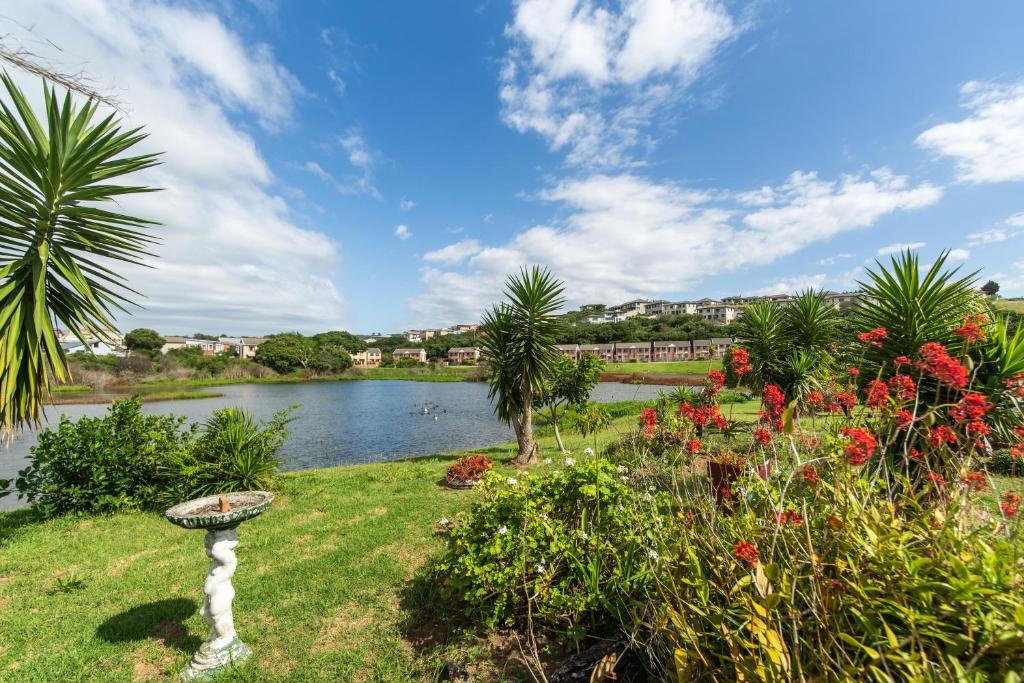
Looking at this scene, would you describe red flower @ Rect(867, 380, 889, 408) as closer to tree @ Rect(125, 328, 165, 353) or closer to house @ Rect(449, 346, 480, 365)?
tree @ Rect(125, 328, 165, 353)

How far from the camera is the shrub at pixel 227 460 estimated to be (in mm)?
7004

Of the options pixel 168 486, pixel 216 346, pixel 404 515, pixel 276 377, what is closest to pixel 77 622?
pixel 404 515

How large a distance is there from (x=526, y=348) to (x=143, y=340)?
8411 centimetres

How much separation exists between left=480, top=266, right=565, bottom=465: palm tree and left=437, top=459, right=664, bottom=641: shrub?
6.66m

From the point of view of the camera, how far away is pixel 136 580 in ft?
14.5

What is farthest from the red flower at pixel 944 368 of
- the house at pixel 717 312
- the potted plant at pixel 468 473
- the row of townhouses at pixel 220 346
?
the row of townhouses at pixel 220 346

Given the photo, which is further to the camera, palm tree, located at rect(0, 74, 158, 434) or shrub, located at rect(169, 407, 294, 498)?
shrub, located at rect(169, 407, 294, 498)

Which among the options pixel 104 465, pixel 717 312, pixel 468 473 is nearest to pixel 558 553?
pixel 468 473

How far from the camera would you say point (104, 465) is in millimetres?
6648

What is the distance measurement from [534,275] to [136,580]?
853 cm

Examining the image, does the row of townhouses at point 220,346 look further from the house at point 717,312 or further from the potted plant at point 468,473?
the house at point 717,312

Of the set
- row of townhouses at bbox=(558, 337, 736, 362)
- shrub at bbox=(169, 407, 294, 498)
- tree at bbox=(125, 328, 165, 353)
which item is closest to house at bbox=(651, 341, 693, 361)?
row of townhouses at bbox=(558, 337, 736, 362)

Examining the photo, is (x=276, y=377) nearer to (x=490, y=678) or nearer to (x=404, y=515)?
(x=404, y=515)

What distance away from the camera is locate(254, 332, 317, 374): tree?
213ft
